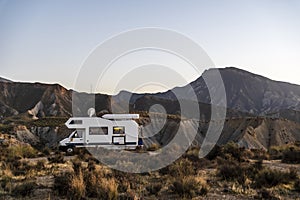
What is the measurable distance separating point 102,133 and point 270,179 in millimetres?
18071

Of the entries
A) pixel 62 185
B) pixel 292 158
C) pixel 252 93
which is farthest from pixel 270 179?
pixel 252 93

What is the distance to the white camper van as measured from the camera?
25953mm

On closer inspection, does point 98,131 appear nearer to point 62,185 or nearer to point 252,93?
point 62,185

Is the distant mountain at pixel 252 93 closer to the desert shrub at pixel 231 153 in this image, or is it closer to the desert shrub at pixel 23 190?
the desert shrub at pixel 231 153

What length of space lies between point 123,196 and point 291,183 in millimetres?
5701

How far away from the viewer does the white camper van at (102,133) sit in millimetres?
25953

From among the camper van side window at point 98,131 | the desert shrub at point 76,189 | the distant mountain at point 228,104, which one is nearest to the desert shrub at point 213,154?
the camper van side window at point 98,131

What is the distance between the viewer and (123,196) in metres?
7.64

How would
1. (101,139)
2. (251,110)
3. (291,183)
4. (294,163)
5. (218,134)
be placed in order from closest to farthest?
(291,183), (294,163), (101,139), (218,134), (251,110)

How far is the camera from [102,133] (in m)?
26.4

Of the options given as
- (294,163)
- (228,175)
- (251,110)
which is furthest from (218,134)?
(251,110)

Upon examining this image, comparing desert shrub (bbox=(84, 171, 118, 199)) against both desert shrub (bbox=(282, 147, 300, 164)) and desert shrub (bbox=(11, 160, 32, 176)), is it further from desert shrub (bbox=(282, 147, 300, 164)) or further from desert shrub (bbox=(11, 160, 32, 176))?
desert shrub (bbox=(282, 147, 300, 164))

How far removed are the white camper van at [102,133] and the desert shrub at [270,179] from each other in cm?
1703

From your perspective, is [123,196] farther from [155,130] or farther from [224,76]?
[224,76]
